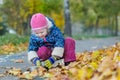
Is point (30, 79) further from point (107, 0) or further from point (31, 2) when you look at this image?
point (107, 0)

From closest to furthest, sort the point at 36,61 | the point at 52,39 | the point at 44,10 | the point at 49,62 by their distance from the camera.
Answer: the point at 49,62 → the point at 36,61 → the point at 52,39 → the point at 44,10

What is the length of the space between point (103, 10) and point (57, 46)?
3478cm

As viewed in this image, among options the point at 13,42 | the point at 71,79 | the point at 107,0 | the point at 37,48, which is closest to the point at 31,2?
the point at 107,0

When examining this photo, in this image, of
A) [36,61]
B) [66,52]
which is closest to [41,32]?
[36,61]

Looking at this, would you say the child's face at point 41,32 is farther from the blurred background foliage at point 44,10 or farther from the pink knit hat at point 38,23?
the blurred background foliage at point 44,10

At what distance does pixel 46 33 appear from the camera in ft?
21.4

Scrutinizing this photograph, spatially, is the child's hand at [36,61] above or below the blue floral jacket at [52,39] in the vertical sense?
below

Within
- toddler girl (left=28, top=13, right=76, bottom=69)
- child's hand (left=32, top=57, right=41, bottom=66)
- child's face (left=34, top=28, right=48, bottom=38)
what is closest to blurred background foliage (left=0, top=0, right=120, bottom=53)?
toddler girl (left=28, top=13, right=76, bottom=69)

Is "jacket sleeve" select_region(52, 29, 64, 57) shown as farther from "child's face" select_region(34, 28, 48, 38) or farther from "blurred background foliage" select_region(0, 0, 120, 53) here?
"blurred background foliage" select_region(0, 0, 120, 53)

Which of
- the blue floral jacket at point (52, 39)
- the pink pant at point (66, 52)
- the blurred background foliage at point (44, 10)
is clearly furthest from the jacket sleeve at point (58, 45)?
the blurred background foliage at point (44, 10)

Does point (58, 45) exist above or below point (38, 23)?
below

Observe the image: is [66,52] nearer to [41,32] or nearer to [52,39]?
[52,39]

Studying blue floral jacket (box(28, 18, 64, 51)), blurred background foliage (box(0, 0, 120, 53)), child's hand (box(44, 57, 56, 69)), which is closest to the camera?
child's hand (box(44, 57, 56, 69))

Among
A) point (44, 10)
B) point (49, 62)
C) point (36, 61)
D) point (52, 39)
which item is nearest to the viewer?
point (49, 62)
